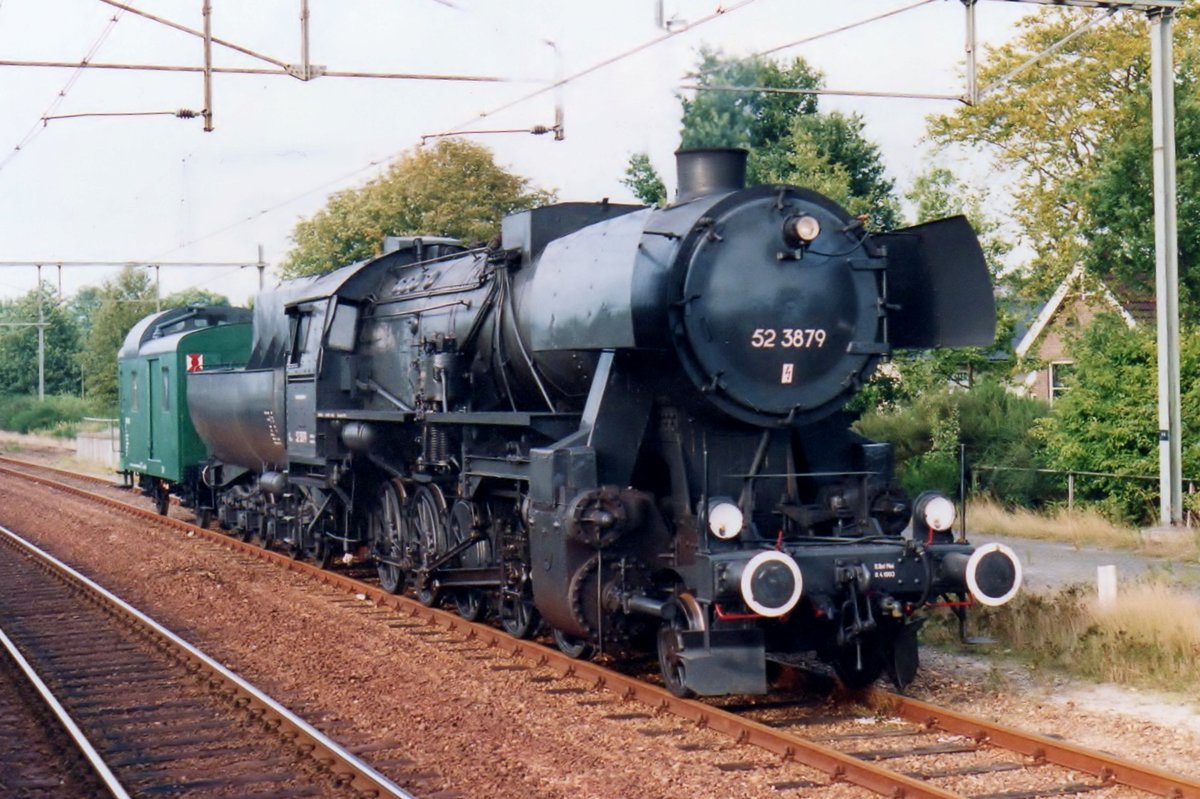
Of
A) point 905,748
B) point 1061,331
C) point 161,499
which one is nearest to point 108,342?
point 161,499

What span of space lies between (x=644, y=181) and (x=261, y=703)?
18569 mm

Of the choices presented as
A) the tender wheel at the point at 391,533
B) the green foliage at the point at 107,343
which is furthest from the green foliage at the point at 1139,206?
the green foliage at the point at 107,343

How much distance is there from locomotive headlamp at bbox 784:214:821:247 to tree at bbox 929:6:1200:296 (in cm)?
1717

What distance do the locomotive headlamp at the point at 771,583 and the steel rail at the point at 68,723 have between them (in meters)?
3.41

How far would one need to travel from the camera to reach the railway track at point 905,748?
21.4 ft

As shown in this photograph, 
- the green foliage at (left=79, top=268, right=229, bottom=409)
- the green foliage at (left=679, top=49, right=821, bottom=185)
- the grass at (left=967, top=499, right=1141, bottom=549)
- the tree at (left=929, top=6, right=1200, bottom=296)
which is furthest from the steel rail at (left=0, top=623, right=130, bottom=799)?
the green foliage at (left=79, top=268, right=229, bottom=409)

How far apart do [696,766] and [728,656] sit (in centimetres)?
95

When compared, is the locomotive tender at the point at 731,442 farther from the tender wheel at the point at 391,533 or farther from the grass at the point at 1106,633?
the tender wheel at the point at 391,533

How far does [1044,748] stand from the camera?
7.02m

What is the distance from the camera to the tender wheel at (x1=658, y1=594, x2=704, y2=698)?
7891 mm

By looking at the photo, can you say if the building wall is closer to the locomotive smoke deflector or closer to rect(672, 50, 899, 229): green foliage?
rect(672, 50, 899, 229): green foliage

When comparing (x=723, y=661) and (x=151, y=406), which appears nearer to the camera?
(x=723, y=661)

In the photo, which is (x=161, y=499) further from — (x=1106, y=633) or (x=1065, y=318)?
(x=1106, y=633)

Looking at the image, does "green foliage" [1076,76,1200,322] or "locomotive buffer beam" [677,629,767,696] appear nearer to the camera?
"locomotive buffer beam" [677,629,767,696]
